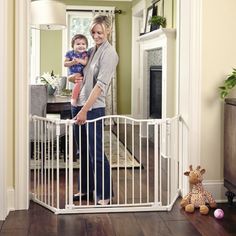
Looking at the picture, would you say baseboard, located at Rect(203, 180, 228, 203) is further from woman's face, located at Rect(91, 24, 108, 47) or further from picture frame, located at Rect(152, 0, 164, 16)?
picture frame, located at Rect(152, 0, 164, 16)

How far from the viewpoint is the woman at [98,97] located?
130 inches

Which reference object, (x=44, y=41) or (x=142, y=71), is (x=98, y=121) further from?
(x=44, y=41)

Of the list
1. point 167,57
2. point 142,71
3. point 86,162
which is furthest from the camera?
point 142,71

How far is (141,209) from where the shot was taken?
133 inches

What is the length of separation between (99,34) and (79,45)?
301 millimetres

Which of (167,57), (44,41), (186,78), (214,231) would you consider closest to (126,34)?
(44,41)

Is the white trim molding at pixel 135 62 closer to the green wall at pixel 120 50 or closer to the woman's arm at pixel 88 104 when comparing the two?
the green wall at pixel 120 50

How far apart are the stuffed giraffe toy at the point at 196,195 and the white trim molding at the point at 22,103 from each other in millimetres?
1214

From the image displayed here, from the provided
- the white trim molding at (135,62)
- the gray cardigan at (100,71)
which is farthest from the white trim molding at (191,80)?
the white trim molding at (135,62)

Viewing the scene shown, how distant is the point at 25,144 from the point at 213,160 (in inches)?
58.6

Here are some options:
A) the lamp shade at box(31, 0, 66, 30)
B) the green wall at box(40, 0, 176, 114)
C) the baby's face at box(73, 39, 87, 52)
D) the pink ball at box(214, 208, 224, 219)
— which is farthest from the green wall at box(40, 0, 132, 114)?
the pink ball at box(214, 208, 224, 219)

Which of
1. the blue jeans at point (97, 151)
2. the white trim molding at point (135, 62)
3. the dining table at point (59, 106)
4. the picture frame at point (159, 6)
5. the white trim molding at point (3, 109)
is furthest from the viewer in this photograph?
the white trim molding at point (135, 62)

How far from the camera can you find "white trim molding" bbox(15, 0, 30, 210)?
328 cm

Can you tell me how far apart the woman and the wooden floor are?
275mm
